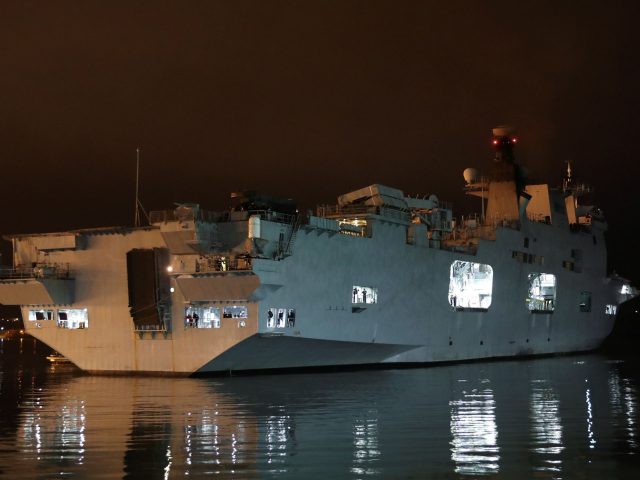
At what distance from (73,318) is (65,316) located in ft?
1.42

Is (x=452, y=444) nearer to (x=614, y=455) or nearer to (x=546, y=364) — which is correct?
(x=614, y=455)

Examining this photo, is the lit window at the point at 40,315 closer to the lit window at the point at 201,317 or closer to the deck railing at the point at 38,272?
the deck railing at the point at 38,272

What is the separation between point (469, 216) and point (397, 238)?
892 cm

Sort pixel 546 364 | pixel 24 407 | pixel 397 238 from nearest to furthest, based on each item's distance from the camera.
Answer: pixel 24 407 → pixel 397 238 → pixel 546 364

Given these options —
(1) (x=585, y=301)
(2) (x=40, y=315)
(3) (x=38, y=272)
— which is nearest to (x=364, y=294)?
(3) (x=38, y=272)

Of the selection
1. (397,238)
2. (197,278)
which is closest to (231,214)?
(197,278)

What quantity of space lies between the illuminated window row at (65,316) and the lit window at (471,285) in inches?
690

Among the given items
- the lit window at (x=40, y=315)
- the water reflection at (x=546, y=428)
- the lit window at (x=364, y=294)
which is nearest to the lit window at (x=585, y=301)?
the lit window at (x=364, y=294)

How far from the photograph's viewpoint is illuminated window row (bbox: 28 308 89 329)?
36.1 meters

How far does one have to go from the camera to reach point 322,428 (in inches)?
752

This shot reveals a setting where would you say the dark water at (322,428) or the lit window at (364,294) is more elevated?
the lit window at (364,294)

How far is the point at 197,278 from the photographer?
32.4 m

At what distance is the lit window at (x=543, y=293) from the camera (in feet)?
162

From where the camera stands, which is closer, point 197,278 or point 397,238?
point 197,278
